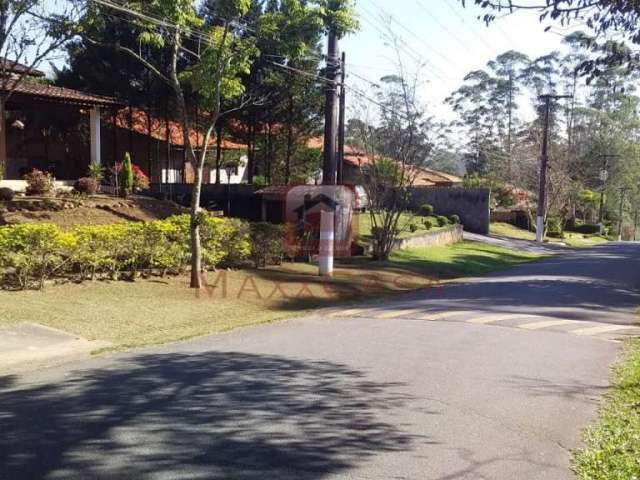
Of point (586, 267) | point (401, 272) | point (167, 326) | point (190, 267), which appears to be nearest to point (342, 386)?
point (167, 326)

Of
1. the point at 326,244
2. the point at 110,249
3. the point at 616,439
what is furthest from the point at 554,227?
the point at 616,439

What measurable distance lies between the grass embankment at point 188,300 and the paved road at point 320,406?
4.51 feet

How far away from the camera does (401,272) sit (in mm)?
20828

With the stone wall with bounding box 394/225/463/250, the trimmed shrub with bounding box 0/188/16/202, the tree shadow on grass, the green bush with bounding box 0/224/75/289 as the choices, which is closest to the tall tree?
the green bush with bounding box 0/224/75/289

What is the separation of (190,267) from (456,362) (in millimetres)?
8732

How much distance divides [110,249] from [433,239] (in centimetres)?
1887

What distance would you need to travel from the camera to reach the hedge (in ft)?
39.6

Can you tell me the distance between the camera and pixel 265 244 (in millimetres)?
17875

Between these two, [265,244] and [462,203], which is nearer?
[265,244]

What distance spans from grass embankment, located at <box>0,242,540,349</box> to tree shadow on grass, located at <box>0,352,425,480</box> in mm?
2802

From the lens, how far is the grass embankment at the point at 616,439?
485cm

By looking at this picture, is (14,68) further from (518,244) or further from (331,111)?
(518,244)

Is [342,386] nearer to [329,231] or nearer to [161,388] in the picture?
[161,388]

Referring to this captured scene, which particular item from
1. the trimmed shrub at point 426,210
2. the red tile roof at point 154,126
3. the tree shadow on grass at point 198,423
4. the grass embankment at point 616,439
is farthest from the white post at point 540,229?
the tree shadow on grass at point 198,423
